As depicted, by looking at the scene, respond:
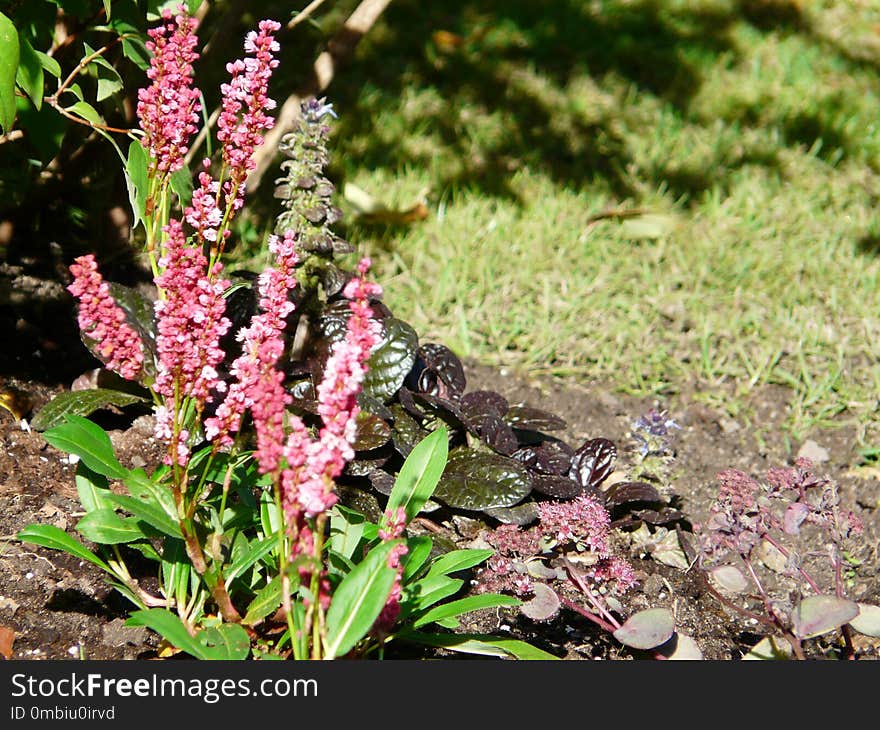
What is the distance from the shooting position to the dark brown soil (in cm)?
256

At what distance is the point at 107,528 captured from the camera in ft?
7.82

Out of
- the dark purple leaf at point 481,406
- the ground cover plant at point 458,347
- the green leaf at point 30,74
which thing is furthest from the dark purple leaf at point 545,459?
the green leaf at point 30,74

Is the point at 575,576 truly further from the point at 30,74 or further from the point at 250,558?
the point at 30,74

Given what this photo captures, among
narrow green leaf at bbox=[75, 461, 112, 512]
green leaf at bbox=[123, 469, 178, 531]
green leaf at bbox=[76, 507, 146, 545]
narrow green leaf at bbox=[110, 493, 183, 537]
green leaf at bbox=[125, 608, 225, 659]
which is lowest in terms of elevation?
narrow green leaf at bbox=[75, 461, 112, 512]

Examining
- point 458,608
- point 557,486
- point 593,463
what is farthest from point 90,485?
point 593,463

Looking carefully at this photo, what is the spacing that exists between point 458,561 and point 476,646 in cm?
20

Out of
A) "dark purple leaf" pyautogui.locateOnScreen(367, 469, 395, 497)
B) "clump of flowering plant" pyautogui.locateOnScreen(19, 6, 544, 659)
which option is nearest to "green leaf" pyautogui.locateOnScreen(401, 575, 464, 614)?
"clump of flowering plant" pyautogui.locateOnScreen(19, 6, 544, 659)

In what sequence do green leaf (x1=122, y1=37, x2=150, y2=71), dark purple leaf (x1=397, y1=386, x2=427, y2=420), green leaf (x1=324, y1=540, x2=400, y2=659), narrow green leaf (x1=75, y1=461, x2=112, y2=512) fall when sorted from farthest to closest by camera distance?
1. dark purple leaf (x1=397, y1=386, x2=427, y2=420)
2. green leaf (x1=122, y1=37, x2=150, y2=71)
3. narrow green leaf (x1=75, y1=461, x2=112, y2=512)
4. green leaf (x1=324, y1=540, x2=400, y2=659)

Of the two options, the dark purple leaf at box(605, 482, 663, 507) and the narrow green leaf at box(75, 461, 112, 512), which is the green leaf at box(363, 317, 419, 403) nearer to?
the dark purple leaf at box(605, 482, 663, 507)

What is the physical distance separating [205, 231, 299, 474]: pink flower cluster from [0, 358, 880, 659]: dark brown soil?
0.69 meters

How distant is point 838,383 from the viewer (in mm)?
3939

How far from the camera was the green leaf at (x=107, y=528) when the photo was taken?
2346 millimetres

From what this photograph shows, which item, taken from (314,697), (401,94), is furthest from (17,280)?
(401,94)

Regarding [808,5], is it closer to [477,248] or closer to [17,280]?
[477,248]
